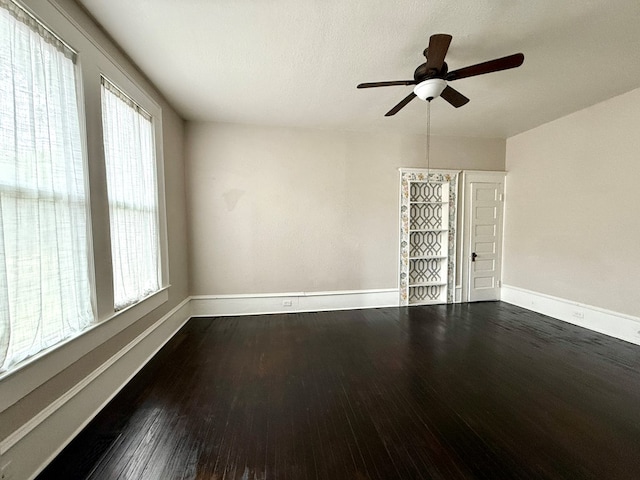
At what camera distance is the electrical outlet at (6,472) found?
3.89 feet

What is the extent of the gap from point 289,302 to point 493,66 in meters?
3.58

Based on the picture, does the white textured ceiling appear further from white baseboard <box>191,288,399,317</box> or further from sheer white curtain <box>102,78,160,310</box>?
white baseboard <box>191,288,399,317</box>

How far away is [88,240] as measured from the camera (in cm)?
176

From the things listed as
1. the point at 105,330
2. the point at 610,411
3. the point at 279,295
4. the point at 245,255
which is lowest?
the point at 610,411

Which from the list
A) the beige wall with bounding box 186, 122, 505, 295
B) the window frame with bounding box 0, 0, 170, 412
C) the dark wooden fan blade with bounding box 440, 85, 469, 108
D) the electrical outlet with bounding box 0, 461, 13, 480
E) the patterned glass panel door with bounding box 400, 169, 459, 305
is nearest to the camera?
the electrical outlet with bounding box 0, 461, 13, 480

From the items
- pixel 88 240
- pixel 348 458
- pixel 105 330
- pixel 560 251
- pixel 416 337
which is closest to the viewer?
pixel 348 458

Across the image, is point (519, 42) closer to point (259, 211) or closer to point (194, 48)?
point (194, 48)

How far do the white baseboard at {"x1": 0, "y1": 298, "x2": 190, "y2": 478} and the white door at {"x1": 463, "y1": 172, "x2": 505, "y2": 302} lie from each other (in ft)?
16.0

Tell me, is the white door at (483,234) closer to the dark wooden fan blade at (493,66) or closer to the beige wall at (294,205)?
the beige wall at (294,205)

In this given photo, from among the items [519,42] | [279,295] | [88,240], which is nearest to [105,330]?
[88,240]

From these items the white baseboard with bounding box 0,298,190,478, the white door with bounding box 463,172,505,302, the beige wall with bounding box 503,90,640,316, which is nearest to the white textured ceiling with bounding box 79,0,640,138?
the beige wall with bounding box 503,90,640,316

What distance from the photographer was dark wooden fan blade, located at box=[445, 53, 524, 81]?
1.71 metres

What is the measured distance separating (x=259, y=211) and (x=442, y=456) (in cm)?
335

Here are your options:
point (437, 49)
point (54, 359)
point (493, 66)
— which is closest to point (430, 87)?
point (437, 49)
